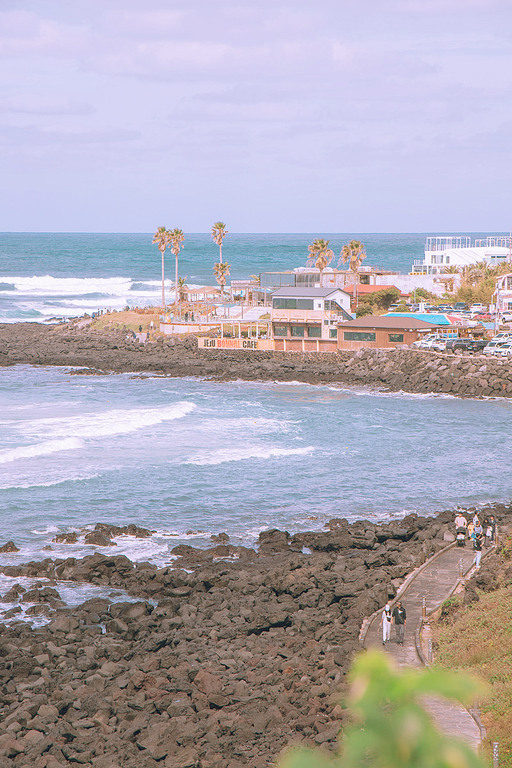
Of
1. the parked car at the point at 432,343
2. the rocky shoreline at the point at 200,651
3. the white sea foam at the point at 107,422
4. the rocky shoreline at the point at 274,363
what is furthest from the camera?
the parked car at the point at 432,343

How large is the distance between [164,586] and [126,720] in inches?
324

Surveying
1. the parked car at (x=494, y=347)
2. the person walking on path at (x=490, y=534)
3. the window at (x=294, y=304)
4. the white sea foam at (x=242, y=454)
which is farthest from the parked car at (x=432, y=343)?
the person walking on path at (x=490, y=534)

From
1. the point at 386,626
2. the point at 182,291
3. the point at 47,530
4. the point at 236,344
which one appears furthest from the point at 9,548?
the point at 182,291

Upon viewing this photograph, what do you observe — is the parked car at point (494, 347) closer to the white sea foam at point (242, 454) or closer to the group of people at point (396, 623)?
the white sea foam at point (242, 454)

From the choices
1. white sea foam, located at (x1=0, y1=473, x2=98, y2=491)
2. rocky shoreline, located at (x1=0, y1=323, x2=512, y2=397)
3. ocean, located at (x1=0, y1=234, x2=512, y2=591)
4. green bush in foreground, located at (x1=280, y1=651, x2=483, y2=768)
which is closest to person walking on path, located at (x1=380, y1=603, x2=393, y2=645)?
ocean, located at (x1=0, y1=234, x2=512, y2=591)

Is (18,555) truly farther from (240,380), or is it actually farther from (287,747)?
(240,380)

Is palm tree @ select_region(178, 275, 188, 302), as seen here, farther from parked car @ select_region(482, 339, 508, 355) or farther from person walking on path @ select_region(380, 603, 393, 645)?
person walking on path @ select_region(380, 603, 393, 645)

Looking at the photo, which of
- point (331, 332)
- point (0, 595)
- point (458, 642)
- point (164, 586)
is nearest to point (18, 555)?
point (0, 595)

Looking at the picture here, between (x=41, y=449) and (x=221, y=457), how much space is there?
9.34 meters

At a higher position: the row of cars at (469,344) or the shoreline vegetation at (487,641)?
the row of cars at (469,344)

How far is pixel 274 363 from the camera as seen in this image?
236 ft

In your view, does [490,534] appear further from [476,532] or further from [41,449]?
[41,449]

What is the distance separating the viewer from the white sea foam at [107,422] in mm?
46219

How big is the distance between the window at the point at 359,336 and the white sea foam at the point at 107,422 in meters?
23.9
